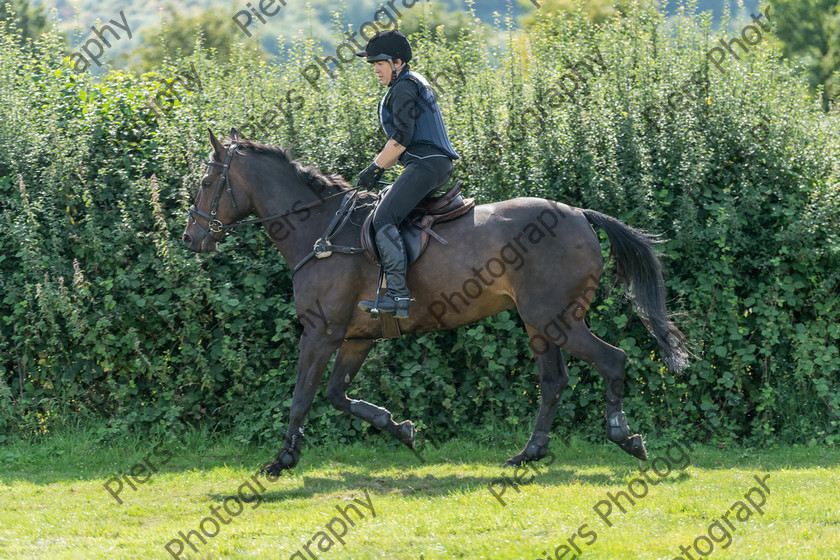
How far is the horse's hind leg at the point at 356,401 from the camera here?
Result: 8039 millimetres

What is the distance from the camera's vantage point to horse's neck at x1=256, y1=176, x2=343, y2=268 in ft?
26.1

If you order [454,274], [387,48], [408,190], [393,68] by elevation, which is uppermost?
[387,48]

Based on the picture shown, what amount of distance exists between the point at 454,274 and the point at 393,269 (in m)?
0.57

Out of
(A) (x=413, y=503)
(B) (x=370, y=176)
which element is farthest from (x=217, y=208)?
(A) (x=413, y=503)

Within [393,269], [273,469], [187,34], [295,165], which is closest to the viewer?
[393,269]

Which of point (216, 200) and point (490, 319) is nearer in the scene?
point (216, 200)

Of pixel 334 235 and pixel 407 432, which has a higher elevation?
pixel 334 235

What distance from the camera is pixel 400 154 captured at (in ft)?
25.0

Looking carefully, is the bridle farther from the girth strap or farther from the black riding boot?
the black riding boot

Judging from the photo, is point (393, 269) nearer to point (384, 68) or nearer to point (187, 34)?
point (384, 68)

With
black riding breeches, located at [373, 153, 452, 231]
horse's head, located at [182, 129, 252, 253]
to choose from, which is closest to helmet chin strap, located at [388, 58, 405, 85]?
black riding breeches, located at [373, 153, 452, 231]

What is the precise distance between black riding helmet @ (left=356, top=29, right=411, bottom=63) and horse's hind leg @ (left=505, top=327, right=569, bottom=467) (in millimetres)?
2919

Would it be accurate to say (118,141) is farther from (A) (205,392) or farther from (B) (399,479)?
(B) (399,479)

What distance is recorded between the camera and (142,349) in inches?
365
